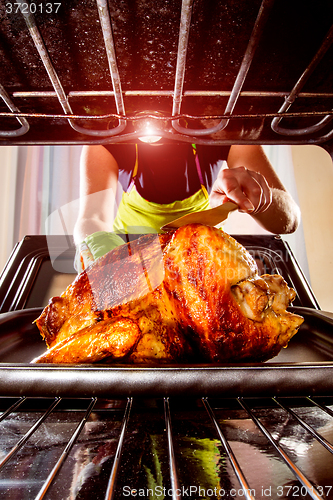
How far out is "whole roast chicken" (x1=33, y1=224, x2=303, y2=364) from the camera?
0.66m

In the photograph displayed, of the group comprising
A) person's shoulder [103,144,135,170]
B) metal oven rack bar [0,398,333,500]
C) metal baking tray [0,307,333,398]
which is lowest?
metal oven rack bar [0,398,333,500]

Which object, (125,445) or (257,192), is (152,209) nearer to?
(257,192)

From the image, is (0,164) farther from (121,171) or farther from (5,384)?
(5,384)

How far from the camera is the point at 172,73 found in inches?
21.1

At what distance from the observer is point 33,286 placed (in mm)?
1209

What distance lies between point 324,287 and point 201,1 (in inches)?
88.9

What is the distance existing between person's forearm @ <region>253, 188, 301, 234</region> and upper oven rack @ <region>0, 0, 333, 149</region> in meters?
0.71

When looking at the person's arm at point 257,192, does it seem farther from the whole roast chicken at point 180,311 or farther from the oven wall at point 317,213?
the oven wall at point 317,213

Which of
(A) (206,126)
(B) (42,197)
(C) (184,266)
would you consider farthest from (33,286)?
(B) (42,197)

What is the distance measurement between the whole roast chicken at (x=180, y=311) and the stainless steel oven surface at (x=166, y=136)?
12cm

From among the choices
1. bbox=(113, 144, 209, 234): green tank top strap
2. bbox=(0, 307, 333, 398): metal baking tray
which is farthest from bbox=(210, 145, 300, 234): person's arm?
bbox=(0, 307, 333, 398): metal baking tray

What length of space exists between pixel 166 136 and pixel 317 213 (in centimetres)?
216

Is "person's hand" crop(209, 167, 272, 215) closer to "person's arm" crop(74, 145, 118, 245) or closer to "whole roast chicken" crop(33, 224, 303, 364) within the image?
"whole roast chicken" crop(33, 224, 303, 364)

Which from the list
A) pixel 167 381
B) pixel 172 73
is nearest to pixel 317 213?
pixel 172 73
